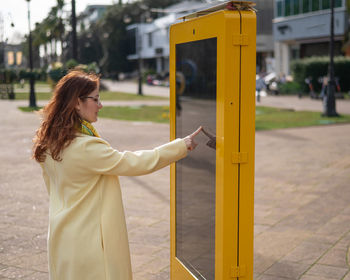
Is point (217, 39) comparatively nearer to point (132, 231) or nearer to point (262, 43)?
point (132, 231)

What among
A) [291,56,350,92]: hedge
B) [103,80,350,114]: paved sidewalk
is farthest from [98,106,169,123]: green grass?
[291,56,350,92]: hedge

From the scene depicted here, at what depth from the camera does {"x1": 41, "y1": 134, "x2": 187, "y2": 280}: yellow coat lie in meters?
2.45

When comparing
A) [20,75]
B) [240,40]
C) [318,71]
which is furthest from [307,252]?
[318,71]

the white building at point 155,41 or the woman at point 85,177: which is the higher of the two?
the white building at point 155,41

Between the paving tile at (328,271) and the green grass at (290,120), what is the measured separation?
10.3m

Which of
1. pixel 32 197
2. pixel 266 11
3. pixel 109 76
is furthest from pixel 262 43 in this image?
pixel 32 197

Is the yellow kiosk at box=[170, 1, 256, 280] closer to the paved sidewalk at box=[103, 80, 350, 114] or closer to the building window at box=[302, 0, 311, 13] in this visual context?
the paved sidewalk at box=[103, 80, 350, 114]

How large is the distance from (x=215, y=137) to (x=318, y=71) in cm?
3015

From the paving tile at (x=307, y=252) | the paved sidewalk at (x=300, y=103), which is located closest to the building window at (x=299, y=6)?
the paved sidewalk at (x=300, y=103)

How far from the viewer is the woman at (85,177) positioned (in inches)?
96.3

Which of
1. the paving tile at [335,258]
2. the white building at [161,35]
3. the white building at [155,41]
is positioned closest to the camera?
the paving tile at [335,258]

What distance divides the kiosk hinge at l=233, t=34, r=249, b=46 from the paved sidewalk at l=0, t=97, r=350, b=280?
7.24ft

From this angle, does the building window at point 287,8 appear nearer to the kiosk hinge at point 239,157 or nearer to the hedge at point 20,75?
the hedge at point 20,75

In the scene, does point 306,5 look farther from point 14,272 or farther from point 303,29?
point 14,272
